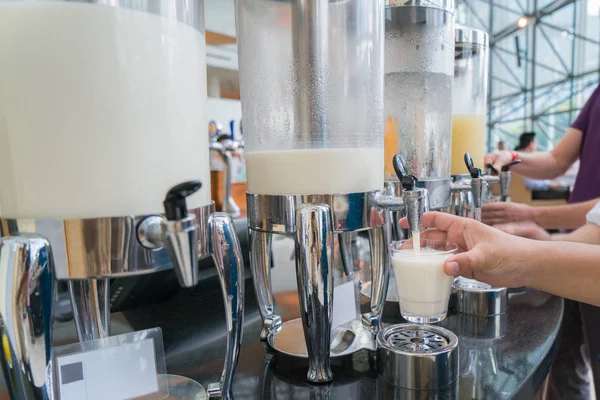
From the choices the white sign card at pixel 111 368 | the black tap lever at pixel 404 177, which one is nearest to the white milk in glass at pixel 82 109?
the white sign card at pixel 111 368

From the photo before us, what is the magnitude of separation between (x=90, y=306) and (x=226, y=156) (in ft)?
3.23

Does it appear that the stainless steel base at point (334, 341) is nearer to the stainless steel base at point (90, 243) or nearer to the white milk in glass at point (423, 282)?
the white milk in glass at point (423, 282)

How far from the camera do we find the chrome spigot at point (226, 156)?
4.96ft

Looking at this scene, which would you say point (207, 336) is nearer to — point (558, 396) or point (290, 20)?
point (290, 20)

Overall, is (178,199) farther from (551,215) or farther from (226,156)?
(551,215)

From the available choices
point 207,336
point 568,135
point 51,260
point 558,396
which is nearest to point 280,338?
point 207,336

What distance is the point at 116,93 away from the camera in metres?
0.43

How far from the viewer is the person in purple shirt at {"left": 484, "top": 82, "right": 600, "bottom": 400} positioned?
0.94 meters

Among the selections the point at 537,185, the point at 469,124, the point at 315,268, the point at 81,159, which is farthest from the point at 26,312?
the point at 537,185

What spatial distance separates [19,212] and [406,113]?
2.35 feet

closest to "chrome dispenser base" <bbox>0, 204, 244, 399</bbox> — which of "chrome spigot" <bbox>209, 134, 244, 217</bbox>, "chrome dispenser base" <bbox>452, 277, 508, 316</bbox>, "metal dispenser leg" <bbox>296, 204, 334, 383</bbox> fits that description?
"metal dispenser leg" <bbox>296, 204, 334, 383</bbox>

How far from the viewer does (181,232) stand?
41 centimetres

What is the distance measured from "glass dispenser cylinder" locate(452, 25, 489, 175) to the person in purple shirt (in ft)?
0.88

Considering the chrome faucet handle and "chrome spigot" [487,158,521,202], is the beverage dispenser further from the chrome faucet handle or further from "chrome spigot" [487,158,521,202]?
the chrome faucet handle
